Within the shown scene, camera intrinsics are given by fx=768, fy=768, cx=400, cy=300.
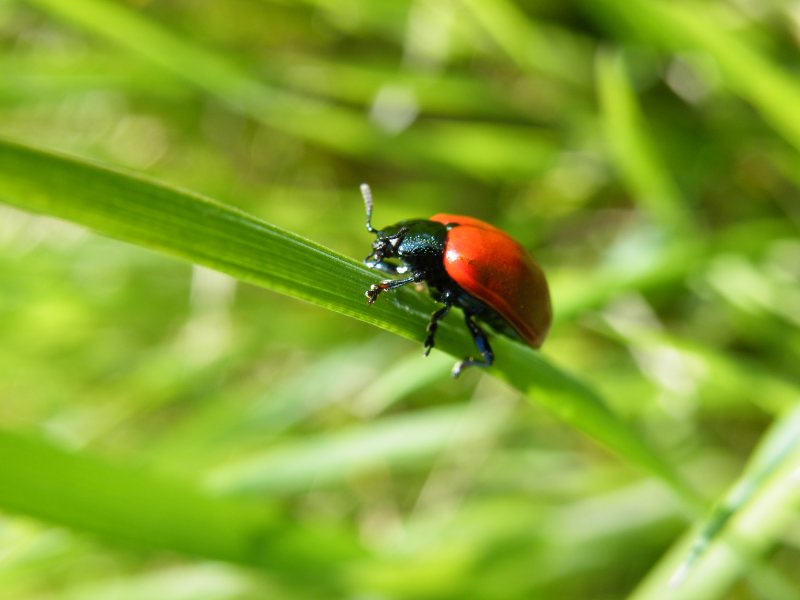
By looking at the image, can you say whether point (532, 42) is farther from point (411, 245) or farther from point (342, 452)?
point (342, 452)

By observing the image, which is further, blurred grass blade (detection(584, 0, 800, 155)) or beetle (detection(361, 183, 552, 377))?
blurred grass blade (detection(584, 0, 800, 155))

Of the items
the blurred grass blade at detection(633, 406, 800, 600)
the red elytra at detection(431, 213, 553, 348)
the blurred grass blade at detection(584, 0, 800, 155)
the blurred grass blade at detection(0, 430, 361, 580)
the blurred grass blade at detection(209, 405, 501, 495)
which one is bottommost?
the blurred grass blade at detection(633, 406, 800, 600)

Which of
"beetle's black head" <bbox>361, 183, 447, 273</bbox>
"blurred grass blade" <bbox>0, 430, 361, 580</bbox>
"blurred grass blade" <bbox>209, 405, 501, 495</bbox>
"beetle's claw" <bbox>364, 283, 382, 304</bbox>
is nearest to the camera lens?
"beetle's claw" <bbox>364, 283, 382, 304</bbox>

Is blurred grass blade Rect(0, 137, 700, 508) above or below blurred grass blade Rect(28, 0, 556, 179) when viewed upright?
below

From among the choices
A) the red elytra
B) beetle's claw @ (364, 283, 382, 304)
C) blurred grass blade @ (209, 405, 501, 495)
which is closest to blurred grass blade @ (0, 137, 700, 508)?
beetle's claw @ (364, 283, 382, 304)

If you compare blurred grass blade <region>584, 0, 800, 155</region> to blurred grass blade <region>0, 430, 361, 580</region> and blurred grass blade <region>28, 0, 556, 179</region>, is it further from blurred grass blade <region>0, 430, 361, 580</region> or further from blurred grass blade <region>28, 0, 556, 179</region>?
blurred grass blade <region>0, 430, 361, 580</region>

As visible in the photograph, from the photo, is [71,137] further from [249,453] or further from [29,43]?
[249,453]

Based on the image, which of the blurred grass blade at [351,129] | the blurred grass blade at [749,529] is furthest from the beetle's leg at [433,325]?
the blurred grass blade at [351,129]

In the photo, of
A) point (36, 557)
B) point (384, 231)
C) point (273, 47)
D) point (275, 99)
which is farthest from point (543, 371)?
point (273, 47)
